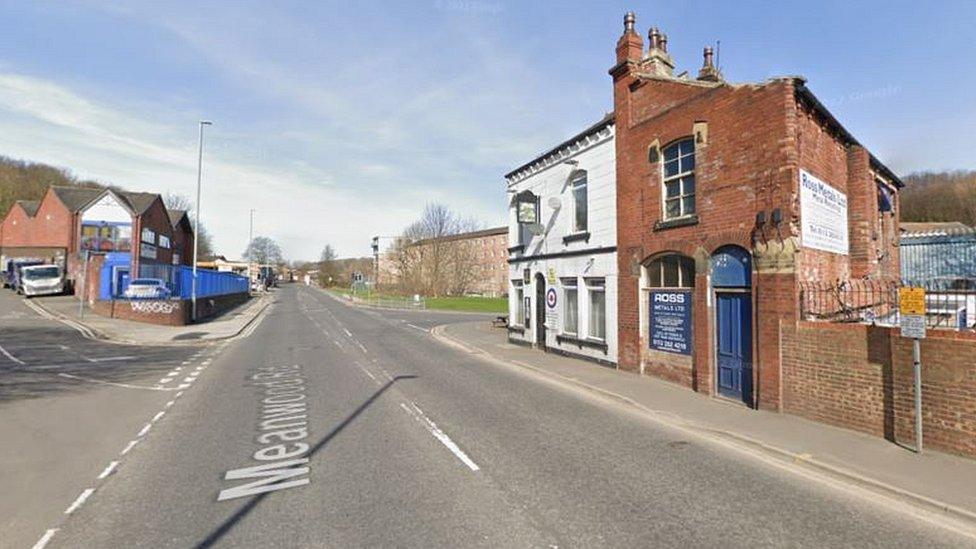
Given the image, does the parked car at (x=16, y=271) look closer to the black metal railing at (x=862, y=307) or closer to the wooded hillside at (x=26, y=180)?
the wooded hillside at (x=26, y=180)

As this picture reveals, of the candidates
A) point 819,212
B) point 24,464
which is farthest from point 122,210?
point 819,212

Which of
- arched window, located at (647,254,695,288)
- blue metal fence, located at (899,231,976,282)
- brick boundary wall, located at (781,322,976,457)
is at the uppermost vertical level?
blue metal fence, located at (899,231,976,282)

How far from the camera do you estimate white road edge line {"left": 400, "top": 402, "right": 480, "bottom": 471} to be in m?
6.60

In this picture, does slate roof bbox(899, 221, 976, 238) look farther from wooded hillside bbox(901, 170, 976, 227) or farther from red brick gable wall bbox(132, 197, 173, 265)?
red brick gable wall bbox(132, 197, 173, 265)

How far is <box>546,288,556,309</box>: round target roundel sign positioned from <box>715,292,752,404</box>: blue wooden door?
697 centimetres

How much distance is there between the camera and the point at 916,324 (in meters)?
6.97

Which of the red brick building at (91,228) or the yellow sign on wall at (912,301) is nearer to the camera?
the yellow sign on wall at (912,301)

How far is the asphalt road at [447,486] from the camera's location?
4715 mm

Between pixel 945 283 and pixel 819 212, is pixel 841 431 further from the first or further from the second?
pixel 945 283

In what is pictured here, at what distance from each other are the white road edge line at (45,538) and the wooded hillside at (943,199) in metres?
65.1

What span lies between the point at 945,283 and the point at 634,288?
32.2ft

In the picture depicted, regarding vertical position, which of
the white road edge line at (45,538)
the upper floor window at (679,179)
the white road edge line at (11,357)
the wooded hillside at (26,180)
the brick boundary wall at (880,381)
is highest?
the wooded hillside at (26,180)

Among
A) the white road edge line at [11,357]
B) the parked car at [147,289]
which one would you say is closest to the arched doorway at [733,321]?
the white road edge line at [11,357]

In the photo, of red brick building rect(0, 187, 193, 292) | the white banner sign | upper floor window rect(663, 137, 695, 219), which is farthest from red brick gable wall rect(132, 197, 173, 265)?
the white banner sign
